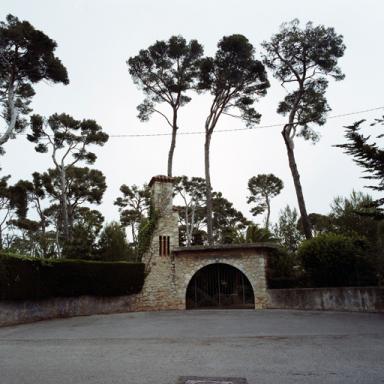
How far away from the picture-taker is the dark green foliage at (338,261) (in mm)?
11453

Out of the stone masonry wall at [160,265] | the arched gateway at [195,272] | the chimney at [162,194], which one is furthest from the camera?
the chimney at [162,194]

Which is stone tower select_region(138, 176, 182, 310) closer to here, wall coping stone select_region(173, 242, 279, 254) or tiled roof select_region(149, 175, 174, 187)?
tiled roof select_region(149, 175, 174, 187)

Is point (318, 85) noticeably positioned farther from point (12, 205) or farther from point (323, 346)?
point (12, 205)

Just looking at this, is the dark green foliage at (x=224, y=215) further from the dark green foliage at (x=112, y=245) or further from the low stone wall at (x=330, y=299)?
the low stone wall at (x=330, y=299)

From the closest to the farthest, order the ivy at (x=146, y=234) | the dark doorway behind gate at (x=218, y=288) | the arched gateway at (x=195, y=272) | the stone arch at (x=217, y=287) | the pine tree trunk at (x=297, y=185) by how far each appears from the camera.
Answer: the arched gateway at (x=195, y=272) → the stone arch at (x=217, y=287) → the dark doorway behind gate at (x=218, y=288) → the ivy at (x=146, y=234) → the pine tree trunk at (x=297, y=185)

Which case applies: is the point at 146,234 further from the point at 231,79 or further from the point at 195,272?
the point at 231,79

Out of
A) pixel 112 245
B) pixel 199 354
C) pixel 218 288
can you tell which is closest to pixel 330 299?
pixel 218 288

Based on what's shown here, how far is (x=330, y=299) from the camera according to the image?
11516 millimetres

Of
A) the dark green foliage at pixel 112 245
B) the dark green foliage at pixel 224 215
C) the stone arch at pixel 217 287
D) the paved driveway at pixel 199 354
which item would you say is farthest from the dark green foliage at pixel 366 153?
the dark green foliage at pixel 224 215

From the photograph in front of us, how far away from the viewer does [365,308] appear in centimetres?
1053

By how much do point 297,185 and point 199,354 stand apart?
1227 centimetres

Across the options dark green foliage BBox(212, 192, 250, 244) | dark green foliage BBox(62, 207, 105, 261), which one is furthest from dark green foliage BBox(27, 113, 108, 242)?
dark green foliage BBox(212, 192, 250, 244)

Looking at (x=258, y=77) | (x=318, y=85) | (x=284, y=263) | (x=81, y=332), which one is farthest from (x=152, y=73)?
(x=81, y=332)

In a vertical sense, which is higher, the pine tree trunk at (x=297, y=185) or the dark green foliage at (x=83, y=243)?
the pine tree trunk at (x=297, y=185)
